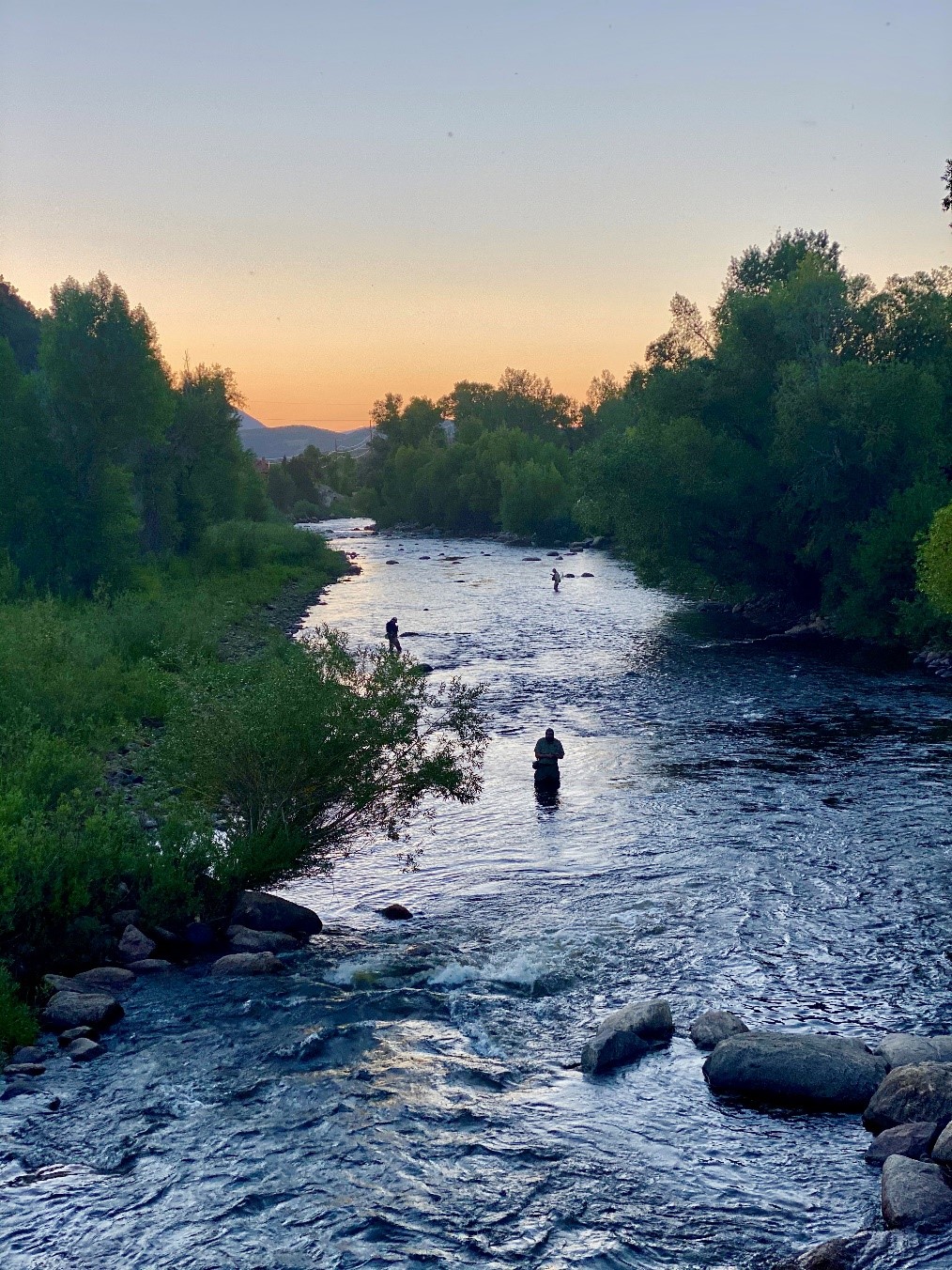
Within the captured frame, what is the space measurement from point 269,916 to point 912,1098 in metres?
9.15

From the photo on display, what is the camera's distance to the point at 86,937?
14.5 m

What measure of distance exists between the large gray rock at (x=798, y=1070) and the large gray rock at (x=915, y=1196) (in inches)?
64.2

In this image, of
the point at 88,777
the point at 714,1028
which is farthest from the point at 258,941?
the point at 714,1028

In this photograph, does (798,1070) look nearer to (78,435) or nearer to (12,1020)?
(12,1020)

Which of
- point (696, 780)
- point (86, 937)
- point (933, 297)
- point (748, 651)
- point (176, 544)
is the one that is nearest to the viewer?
point (86, 937)

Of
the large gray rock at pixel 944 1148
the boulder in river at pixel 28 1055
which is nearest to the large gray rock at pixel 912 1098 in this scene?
the large gray rock at pixel 944 1148

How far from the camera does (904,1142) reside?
1007cm

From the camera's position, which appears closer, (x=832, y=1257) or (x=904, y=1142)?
(x=832, y=1257)

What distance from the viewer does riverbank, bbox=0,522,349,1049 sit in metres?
14.0

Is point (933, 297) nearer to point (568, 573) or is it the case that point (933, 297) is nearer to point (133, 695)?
point (568, 573)

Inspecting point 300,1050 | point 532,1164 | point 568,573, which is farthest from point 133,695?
point 568,573

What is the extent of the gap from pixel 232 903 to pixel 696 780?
11.7 m

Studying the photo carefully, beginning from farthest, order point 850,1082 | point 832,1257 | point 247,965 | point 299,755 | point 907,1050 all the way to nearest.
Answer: point 299,755
point 247,965
point 907,1050
point 850,1082
point 832,1257

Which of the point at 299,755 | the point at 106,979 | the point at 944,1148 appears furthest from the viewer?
the point at 299,755
